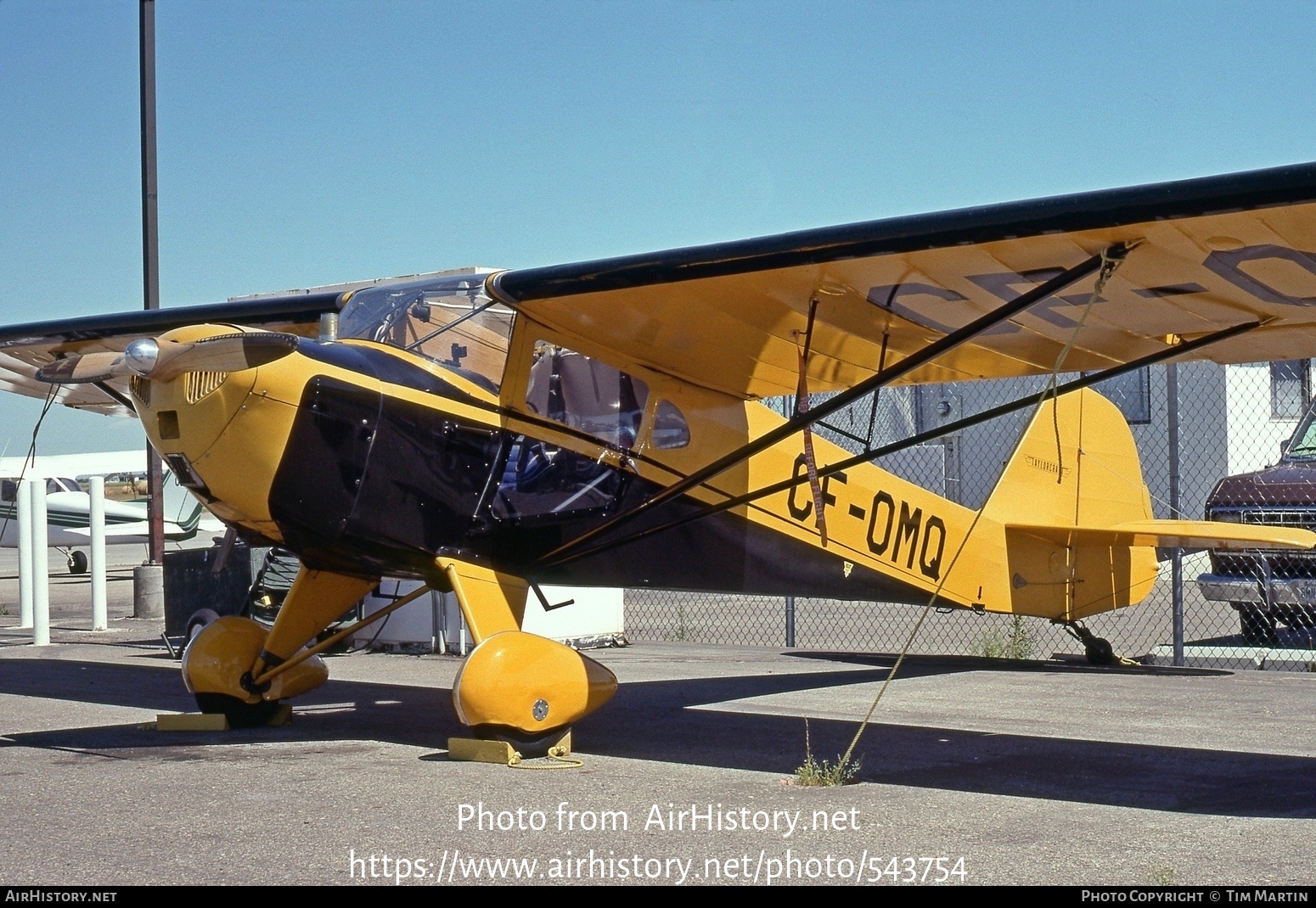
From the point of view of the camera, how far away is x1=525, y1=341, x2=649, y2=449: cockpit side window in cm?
721

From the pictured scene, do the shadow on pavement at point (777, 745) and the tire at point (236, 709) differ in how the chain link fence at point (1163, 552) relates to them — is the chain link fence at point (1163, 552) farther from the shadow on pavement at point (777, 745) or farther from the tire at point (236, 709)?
the tire at point (236, 709)

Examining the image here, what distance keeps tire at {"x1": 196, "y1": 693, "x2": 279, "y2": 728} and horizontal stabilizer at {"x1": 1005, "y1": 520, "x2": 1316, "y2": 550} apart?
5.76 m

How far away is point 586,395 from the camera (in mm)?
7418

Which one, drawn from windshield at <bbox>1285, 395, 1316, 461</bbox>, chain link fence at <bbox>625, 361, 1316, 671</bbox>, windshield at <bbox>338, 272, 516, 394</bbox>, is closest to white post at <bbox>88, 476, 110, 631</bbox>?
chain link fence at <bbox>625, 361, 1316, 671</bbox>

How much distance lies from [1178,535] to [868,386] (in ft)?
14.3

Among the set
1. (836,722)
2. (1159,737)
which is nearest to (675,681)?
(836,722)

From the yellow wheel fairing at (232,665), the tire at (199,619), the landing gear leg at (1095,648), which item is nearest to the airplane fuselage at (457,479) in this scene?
the yellow wheel fairing at (232,665)

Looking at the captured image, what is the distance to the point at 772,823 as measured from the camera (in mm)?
4871

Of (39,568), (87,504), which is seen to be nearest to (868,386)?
(39,568)

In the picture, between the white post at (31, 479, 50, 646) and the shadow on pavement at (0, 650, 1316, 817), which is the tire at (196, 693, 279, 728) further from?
the white post at (31, 479, 50, 646)

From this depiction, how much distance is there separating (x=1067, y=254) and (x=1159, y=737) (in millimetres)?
2991

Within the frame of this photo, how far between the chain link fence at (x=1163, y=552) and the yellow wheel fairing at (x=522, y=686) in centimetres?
227

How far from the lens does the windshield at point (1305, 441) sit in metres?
12.0

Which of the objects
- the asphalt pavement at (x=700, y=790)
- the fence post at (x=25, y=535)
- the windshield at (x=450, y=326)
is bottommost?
the asphalt pavement at (x=700, y=790)
